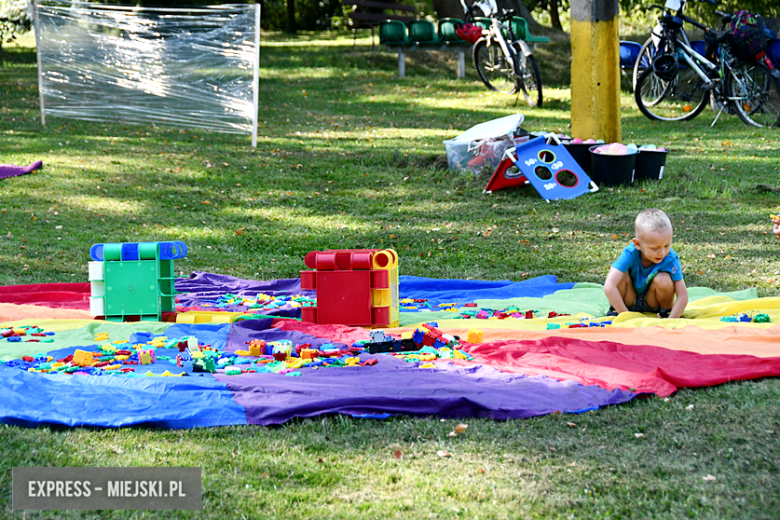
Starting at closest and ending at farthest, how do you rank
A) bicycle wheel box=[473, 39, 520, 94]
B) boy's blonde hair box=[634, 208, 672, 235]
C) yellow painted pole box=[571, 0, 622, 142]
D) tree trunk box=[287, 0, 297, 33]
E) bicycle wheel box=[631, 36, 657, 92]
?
boy's blonde hair box=[634, 208, 672, 235]
yellow painted pole box=[571, 0, 622, 142]
bicycle wheel box=[631, 36, 657, 92]
bicycle wheel box=[473, 39, 520, 94]
tree trunk box=[287, 0, 297, 33]

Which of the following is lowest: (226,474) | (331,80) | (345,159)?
(226,474)

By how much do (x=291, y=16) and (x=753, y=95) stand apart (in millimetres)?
16866

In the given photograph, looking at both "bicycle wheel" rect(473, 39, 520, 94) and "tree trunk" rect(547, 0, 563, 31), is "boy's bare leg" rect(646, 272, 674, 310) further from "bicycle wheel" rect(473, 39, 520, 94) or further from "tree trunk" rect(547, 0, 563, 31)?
"tree trunk" rect(547, 0, 563, 31)

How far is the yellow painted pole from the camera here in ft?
31.0

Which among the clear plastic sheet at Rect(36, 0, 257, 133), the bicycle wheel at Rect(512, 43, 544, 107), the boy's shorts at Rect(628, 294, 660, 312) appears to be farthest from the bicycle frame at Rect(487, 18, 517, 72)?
the boy's shorts at Rect(628, 294, 660, 312)

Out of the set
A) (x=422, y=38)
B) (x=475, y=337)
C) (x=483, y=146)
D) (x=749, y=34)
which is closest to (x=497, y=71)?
(x=422, y=38)

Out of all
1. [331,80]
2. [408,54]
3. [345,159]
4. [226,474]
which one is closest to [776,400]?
[226,474]

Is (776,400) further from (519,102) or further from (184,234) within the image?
(519,102)

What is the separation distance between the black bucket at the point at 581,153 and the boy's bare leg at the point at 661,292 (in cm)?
465

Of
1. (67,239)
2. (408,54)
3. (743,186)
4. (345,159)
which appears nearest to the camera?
(67,239)

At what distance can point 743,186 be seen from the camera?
Result: 8.77 m

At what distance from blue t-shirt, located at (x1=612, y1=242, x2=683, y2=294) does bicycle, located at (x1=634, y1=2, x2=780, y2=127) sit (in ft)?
26.4

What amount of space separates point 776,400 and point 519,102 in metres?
12.3

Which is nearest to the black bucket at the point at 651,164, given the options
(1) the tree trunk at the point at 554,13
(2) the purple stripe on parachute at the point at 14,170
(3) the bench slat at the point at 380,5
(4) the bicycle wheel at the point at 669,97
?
(4) the bicycle wheel at the point at 669,97
